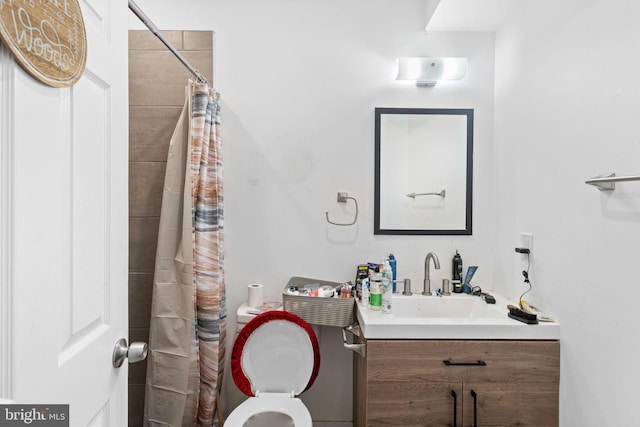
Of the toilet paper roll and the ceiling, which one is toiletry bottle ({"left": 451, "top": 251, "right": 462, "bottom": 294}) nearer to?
the toilet paper roll

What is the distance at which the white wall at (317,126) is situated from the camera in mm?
2154

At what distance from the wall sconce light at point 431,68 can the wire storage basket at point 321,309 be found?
1253mm

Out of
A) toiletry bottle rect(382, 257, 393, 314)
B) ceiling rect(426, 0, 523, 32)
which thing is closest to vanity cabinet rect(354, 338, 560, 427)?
toiletry bottle rect(382, 257, 393, 314)

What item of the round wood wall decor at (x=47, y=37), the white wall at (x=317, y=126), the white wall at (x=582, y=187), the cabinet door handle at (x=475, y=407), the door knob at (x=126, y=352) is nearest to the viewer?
the round wood wall decor at (x=47, y=37)

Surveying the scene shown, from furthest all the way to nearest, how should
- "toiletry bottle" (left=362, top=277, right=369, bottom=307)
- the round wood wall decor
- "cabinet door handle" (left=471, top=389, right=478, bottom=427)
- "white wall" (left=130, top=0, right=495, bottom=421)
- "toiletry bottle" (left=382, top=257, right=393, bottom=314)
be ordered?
"white wall" (left=130, top=0, right=495, bottom=421) → "toiletry bottle" (left=362, top=277, right=369, bottom=307) → "toiletry bottle" (left=382, top=257, right=393, bottom=314) → "cabinet door handle" (left=471, top=389, right=478, bottom=427) → the round wood wall decor

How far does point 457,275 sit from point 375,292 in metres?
0.62

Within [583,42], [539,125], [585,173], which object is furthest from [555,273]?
[583,42]

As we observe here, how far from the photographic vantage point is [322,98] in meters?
2.17

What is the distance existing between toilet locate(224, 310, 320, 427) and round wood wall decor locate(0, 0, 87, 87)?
54.7 inches

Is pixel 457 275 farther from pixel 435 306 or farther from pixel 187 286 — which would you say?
pixel 187 286

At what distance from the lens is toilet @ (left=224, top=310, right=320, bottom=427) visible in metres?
1.81

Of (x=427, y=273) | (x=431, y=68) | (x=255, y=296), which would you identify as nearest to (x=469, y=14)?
(x=431, y=68)

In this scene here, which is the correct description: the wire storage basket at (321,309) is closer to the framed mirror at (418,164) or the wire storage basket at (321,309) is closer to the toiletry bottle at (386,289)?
the toiletry bottle at (386,289)
